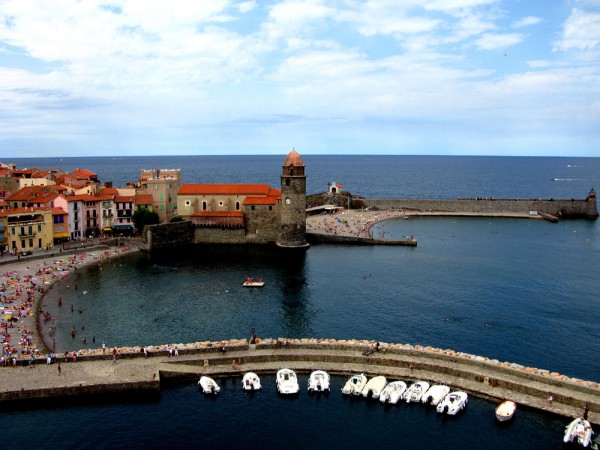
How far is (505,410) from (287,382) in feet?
40.2

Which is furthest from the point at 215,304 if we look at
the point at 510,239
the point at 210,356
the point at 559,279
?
the point at 510,239

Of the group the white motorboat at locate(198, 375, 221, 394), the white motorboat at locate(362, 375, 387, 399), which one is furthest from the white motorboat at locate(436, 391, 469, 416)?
the white motorboat at locate(198, 375, 221, 394)

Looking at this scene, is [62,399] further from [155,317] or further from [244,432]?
[155,317]

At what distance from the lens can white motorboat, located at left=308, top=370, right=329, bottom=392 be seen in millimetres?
32156

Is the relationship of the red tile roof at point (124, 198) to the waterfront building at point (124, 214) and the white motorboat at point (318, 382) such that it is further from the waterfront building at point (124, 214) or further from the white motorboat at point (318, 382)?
the white motorboat at point (318, 382)

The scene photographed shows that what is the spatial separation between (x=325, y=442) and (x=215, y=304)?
25.5 m

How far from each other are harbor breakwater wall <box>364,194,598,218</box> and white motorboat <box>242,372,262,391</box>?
9029 centimetres

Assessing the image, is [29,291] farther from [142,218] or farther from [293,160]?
[293,160]

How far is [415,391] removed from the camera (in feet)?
103

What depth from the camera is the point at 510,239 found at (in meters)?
85.8

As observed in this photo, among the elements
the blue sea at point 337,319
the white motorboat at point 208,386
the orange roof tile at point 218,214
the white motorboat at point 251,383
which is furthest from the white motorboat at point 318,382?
the orange roof tile at point 218,214

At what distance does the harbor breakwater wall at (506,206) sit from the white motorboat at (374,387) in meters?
88.0

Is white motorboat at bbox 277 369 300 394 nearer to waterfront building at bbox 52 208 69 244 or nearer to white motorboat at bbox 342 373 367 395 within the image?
white motorboat at bbox 342 373 367 395

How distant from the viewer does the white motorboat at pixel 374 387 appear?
31.4m
